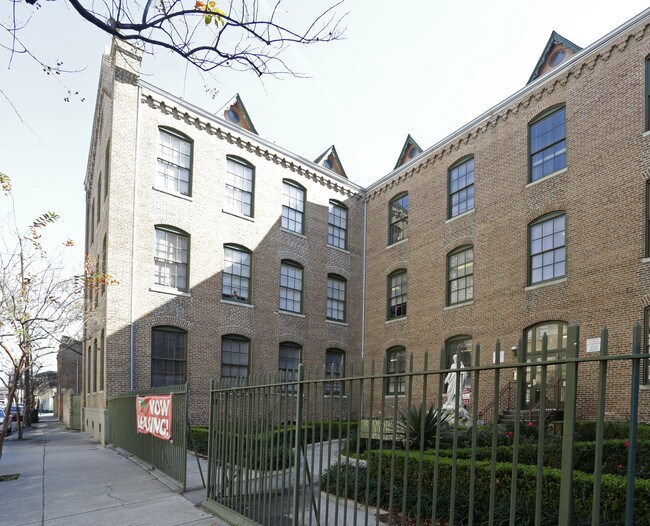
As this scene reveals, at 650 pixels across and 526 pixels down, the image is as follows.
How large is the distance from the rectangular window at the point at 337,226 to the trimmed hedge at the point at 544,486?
17500 millimetres

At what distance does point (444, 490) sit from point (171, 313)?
44.3 feet

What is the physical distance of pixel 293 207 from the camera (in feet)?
76.7

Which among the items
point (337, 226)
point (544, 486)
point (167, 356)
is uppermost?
point (337, 226)

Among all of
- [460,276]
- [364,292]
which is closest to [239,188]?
[364,292]

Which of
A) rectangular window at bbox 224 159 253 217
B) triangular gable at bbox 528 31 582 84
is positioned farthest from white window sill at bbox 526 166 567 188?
rectangular window at bbox 224 159 253 217

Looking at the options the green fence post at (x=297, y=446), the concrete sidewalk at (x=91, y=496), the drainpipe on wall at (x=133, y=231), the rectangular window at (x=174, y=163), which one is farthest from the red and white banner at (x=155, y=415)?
the rectangular window at (x=174, y=163)

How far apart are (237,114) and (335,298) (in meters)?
9.68

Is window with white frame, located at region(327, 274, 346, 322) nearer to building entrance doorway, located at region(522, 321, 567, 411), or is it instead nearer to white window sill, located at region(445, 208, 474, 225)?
white window sill, located at region(445, 208, 474, 225)

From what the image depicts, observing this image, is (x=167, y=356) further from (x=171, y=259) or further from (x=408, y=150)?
(x=408, y=150)

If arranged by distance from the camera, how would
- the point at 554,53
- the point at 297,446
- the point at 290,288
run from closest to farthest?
1. the point at 297,446
2. the point at 554,53
3. the point at 290,288

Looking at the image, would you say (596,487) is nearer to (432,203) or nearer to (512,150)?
(512,150)

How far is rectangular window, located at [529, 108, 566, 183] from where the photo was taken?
17.0 meters

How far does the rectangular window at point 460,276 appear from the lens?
19.6 metres

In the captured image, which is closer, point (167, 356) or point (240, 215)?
point (167, 356)
